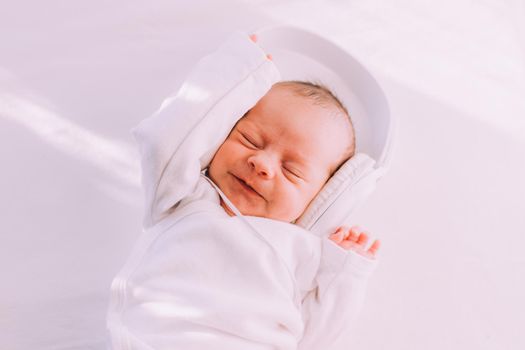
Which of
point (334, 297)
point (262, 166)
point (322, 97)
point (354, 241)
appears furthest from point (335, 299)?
point (322, 97)

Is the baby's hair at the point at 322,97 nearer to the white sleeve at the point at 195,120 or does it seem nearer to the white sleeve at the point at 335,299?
the white sleeve at the point at 195,120

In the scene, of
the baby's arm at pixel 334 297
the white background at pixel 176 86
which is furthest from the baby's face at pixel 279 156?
the white background at pixel 176 86

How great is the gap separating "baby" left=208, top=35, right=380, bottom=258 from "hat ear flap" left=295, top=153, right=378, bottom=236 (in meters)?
0.02

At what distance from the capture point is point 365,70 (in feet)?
4.33

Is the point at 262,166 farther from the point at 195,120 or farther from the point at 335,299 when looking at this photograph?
the point at 335,299

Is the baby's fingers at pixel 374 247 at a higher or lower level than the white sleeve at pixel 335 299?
higher

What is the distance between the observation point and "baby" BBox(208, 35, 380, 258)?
3.84ft

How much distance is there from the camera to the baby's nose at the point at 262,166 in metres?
1.13

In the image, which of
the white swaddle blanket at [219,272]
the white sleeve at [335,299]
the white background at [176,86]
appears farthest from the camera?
the white background at [176,86]

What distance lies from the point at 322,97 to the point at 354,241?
290 mm

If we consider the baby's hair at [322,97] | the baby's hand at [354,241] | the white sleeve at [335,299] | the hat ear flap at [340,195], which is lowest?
the white sleeve at [335,299]

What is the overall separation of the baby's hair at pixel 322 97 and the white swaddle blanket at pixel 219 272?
0.11 meters

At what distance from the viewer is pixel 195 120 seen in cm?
110

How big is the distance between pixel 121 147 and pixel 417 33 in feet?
3.23
